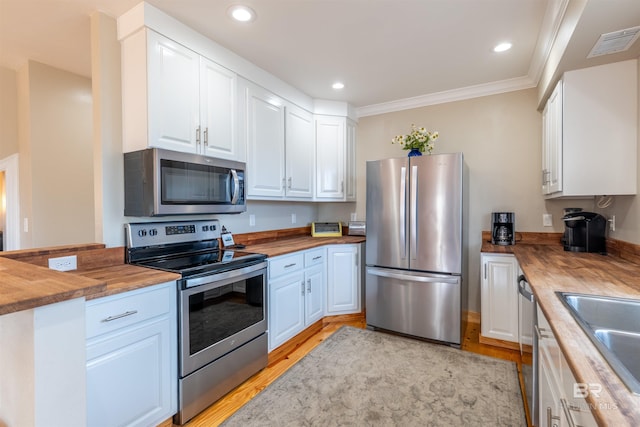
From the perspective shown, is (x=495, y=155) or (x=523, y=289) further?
(x=495, y=155)

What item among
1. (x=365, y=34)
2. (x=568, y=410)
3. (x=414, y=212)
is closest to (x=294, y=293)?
(x=414, y=212)

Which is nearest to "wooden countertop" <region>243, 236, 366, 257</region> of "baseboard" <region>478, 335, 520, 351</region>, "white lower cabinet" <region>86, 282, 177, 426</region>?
"white lower cabinet" <region>86, 282, 177, 426</region>

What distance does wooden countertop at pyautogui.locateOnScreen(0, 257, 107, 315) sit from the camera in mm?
771

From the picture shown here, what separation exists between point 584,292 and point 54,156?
3751 millimetres

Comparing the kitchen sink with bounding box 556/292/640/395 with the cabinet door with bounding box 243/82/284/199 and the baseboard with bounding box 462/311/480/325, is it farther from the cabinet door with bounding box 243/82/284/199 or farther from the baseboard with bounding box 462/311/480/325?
the cabinet door with bounding box 243/82/284/199

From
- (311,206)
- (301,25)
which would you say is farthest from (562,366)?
(311,206)

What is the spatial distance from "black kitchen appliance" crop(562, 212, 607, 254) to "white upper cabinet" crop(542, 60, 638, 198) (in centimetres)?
35

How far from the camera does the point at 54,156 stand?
260 centimetres

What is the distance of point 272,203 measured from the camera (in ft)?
11.0

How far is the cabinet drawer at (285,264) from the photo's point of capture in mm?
2431

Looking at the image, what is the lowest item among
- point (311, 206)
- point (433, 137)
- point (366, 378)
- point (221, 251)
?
point (366, 378)

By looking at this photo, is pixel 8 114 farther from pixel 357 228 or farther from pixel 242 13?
pixel 357 228

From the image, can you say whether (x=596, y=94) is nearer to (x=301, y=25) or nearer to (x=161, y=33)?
(x=301, y=25)

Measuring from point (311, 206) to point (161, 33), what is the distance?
2.53 m
